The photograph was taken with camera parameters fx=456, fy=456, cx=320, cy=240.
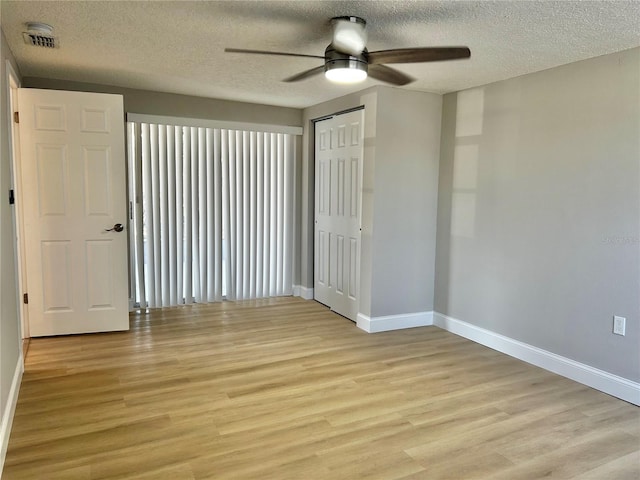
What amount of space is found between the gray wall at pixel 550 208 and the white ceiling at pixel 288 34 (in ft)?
0.89

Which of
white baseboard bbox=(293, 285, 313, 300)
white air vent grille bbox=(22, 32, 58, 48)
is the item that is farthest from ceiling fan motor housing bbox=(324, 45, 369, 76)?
white baseboard bbox=(293, 285, 313, 300)

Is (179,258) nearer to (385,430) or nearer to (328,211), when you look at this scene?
(328,211)

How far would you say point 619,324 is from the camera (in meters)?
3.04

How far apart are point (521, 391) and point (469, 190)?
1812 mm

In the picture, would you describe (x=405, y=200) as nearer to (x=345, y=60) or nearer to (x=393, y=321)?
(x=393, y=321)

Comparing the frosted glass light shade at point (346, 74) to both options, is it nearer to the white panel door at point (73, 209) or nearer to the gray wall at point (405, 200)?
the gray wall at point (405, 200)

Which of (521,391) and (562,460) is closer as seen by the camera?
(562,460)

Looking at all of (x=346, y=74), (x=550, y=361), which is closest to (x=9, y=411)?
(x=346, y=74)

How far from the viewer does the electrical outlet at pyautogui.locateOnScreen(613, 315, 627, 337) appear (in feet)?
9.91

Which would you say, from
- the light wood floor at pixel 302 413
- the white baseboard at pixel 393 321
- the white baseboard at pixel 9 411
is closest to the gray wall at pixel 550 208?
the white baseboard at pixel 393 321

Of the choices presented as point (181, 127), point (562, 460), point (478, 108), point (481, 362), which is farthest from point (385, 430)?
point (181, 127)

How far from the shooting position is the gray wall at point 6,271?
251cm

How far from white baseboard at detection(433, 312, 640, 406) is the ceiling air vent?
3.92 m

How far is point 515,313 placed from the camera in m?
3.77
